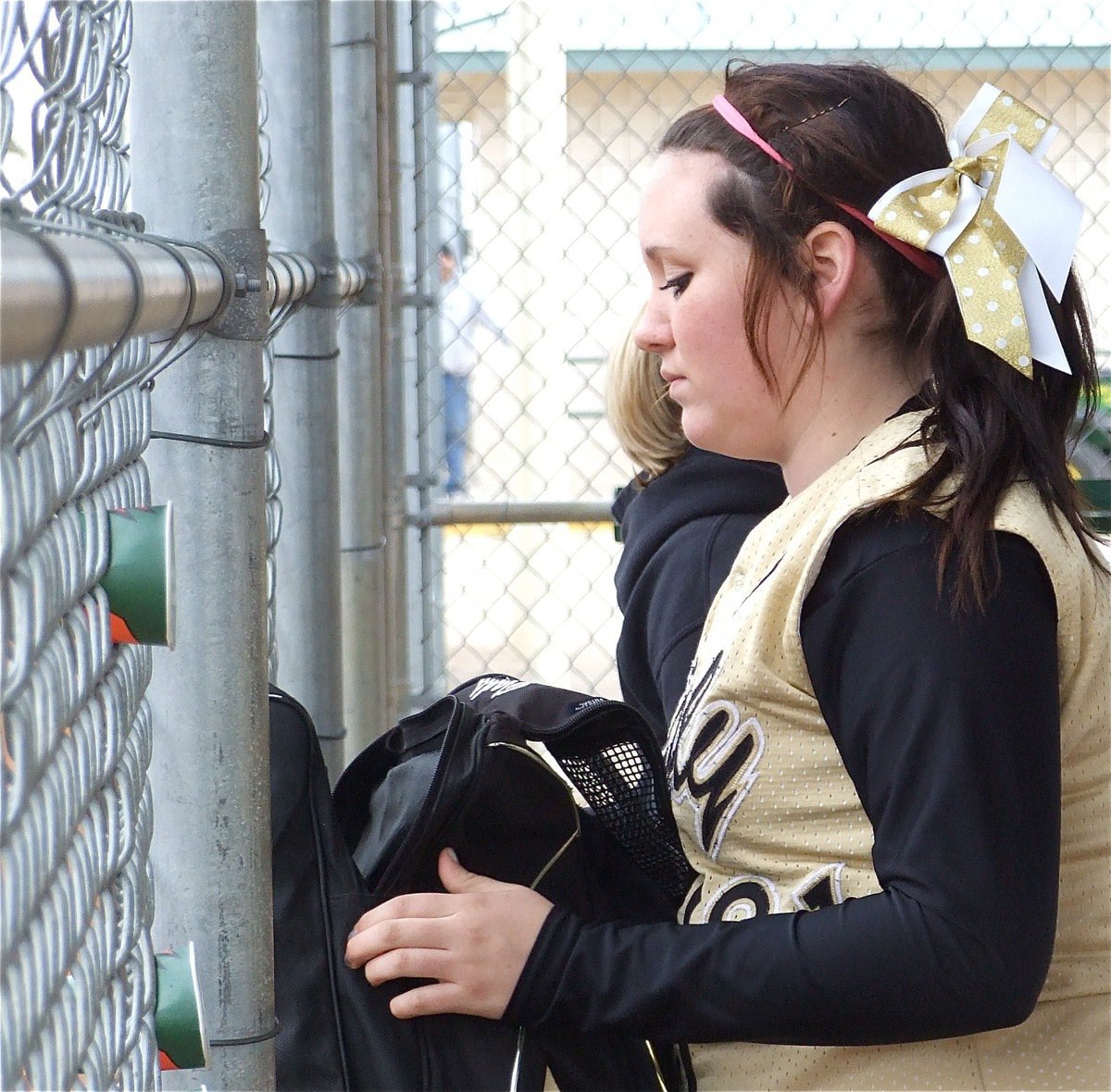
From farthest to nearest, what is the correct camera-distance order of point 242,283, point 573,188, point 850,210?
point 573,188, point 850,210, point 242,283

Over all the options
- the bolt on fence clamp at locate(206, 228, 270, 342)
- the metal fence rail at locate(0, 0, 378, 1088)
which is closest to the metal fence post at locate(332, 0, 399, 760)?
the metal fence rail at locate(0, 0, 378, 1088)

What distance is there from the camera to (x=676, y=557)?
209 cm

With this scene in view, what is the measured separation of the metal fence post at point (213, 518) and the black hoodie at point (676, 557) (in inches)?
38.1

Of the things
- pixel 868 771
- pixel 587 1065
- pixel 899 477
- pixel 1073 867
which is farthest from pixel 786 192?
pixel 587 1065

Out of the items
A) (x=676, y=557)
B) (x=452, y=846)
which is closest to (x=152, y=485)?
(x=452, y=846)

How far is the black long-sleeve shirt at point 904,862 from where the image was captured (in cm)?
114

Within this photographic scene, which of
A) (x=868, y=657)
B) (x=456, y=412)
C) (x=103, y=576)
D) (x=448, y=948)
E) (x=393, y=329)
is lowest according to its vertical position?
(x=448, y=948)

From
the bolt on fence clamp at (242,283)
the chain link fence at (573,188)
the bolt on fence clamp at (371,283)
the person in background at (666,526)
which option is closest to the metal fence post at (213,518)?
the bolt on fence clamp at (242,283)

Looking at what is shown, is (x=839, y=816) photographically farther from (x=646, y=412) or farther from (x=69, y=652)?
(x=646, y=412)

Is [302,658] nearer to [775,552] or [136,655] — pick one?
[775,552]

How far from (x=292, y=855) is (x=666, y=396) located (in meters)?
1.13

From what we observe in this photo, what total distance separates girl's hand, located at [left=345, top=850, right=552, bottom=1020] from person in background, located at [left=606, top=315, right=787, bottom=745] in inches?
29.3

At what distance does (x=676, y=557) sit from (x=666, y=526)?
3.3 inches

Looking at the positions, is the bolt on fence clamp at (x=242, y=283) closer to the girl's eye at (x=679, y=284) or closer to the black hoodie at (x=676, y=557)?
the girl's eye at (x=679, y=284)
